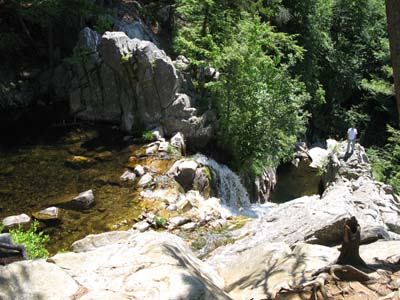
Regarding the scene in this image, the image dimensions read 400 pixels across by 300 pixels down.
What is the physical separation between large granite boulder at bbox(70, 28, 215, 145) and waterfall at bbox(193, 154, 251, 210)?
150 centimetres

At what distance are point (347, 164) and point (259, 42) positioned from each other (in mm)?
5986

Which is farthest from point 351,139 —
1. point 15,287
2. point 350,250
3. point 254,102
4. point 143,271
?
point 15,287

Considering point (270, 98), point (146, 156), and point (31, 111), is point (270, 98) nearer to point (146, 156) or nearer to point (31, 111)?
point (146, 156)

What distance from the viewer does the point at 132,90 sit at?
59.8 feet

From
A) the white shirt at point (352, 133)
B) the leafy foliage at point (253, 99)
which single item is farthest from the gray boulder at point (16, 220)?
the white shirt at point (352, 133)

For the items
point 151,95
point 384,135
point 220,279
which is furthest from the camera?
point 384,135

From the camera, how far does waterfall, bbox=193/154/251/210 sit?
15969 mm

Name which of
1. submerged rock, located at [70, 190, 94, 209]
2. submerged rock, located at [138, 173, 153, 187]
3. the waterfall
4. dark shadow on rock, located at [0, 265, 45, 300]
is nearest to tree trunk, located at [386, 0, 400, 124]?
dark shadow on rock, located at [0, 265, 45, 300]

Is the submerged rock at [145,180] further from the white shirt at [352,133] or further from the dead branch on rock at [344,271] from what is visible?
the dead branch on rock at [344,271]

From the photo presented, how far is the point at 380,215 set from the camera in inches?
429

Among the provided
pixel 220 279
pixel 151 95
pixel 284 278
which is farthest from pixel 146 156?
pixel 284 278

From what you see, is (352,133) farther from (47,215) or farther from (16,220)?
(16,220)

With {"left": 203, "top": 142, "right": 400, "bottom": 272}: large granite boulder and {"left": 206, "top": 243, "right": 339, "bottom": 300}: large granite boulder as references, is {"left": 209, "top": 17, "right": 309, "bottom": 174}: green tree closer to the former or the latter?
{"left": 203, "top": 142, "right": 400, "bottom": 272}: large granite boulder

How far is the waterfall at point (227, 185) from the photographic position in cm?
1597
